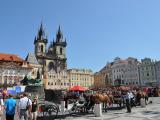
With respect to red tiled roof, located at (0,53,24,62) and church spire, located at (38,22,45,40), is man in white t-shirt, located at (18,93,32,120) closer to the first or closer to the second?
red tiled roof, located at (0,53,24,62)

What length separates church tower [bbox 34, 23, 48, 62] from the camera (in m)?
88.8

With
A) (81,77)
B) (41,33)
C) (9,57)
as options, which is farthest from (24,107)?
(81,77)

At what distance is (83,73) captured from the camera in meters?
107

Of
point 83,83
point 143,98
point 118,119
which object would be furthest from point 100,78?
point 118,119

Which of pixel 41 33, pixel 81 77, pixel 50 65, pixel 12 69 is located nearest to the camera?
pixel 12 69

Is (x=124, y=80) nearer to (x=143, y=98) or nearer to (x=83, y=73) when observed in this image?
(x=83, y=73)

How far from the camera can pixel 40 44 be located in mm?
90625

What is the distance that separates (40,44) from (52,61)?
784 cm

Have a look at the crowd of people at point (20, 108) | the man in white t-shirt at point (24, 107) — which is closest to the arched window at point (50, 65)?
the crowd of people at point (20, 108)

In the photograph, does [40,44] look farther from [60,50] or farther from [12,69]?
[12,69]

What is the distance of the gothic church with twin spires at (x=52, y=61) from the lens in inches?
3462

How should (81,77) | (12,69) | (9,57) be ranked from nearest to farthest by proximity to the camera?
(12,69), (9,57), (81,77)

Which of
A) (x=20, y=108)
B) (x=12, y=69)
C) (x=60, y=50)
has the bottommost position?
(x=20, y=108)

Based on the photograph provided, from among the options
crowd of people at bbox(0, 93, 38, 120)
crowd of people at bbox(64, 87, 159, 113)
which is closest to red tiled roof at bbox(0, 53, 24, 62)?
crowd of people at bbox(64, 87, 159, 113)
